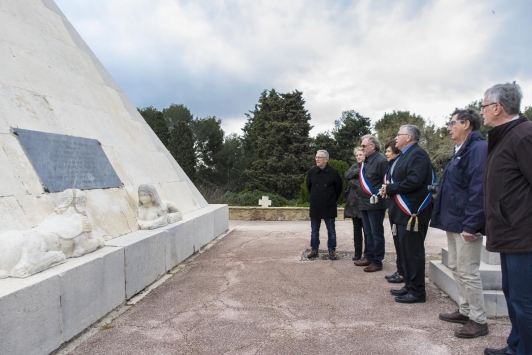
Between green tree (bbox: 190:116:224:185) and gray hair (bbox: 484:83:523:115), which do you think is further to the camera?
green tree (bbox: 190:116:224:185)

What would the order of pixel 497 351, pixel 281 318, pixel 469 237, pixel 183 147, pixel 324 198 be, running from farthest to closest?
pixel 183 147
pixel 324 198
pixel 281 318
pixel 469 237
pixel 497 351

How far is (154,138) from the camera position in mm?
7531

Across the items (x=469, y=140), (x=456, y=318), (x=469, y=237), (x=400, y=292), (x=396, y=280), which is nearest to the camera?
(x=469, y=237)

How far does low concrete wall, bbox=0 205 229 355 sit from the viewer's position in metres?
2.39

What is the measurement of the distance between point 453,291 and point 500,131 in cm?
201

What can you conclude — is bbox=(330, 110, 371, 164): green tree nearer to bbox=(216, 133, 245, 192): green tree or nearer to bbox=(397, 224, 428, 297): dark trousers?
bbox=(216, 133, 245, 192): green tree

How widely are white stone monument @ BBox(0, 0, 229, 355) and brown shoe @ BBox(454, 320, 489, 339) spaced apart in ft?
9.84

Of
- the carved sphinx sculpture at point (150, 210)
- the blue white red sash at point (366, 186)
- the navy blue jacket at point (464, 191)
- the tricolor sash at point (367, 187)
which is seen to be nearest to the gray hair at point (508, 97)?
the navy blue jacket at point (464, 191)

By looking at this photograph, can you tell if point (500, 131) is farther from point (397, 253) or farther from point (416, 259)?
point (397, 253)

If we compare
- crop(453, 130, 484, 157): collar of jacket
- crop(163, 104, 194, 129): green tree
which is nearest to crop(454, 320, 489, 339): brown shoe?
crop(453, 130, 484, 157): collar of jacket

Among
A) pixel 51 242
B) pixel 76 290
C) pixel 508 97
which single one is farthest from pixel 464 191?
pixel 51 242

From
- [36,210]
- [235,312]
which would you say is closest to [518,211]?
[235,312]

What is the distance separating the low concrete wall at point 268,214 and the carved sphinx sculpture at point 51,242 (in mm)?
8107

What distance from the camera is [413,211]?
376 centimetres
